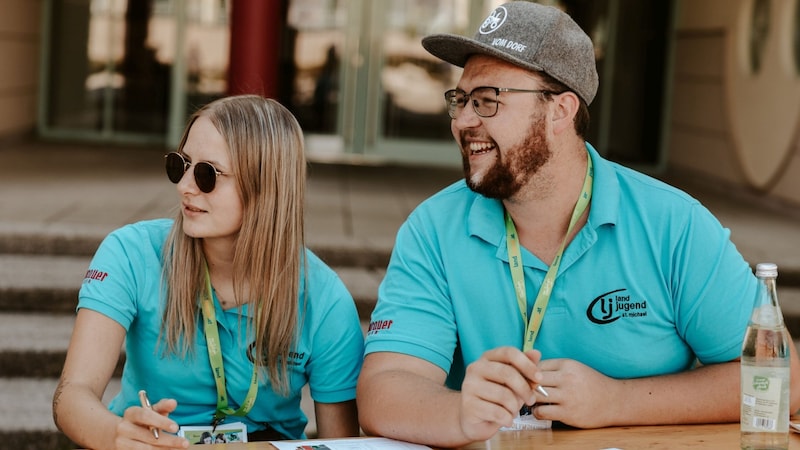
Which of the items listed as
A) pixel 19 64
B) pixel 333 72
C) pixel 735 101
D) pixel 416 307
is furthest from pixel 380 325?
pixel 19 64

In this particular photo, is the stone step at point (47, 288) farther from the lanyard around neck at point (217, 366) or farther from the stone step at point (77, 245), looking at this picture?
the lanyard around neck at point (217, 366)

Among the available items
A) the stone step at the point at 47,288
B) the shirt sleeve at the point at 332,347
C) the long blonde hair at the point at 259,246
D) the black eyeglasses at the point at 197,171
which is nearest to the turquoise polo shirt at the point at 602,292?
the shirt sleeve at the point at 332,347

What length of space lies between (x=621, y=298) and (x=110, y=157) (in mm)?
8872

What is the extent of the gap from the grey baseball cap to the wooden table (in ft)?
2.84

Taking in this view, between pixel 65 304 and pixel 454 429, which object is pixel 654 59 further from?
pixel 454 429

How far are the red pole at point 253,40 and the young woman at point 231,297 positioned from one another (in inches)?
288

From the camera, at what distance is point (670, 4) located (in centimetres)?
1145

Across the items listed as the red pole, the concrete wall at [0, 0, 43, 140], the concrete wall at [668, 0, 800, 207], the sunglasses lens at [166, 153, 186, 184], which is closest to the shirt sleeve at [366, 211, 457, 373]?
the sunglasses lens at [166, 153, 186, 184]

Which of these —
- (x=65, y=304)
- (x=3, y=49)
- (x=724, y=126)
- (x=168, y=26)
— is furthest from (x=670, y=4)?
(x=65, y=304)

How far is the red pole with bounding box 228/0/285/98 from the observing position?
9953 millimetres

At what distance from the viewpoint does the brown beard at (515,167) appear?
8.53 ft

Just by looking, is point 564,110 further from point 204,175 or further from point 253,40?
point 253,40

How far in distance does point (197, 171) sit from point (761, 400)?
1.40 m

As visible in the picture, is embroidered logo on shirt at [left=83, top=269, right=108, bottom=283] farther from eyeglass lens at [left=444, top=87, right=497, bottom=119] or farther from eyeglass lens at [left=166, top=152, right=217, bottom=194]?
eyeglass lens at [left=444, top=87, right=497, bottom=119]
